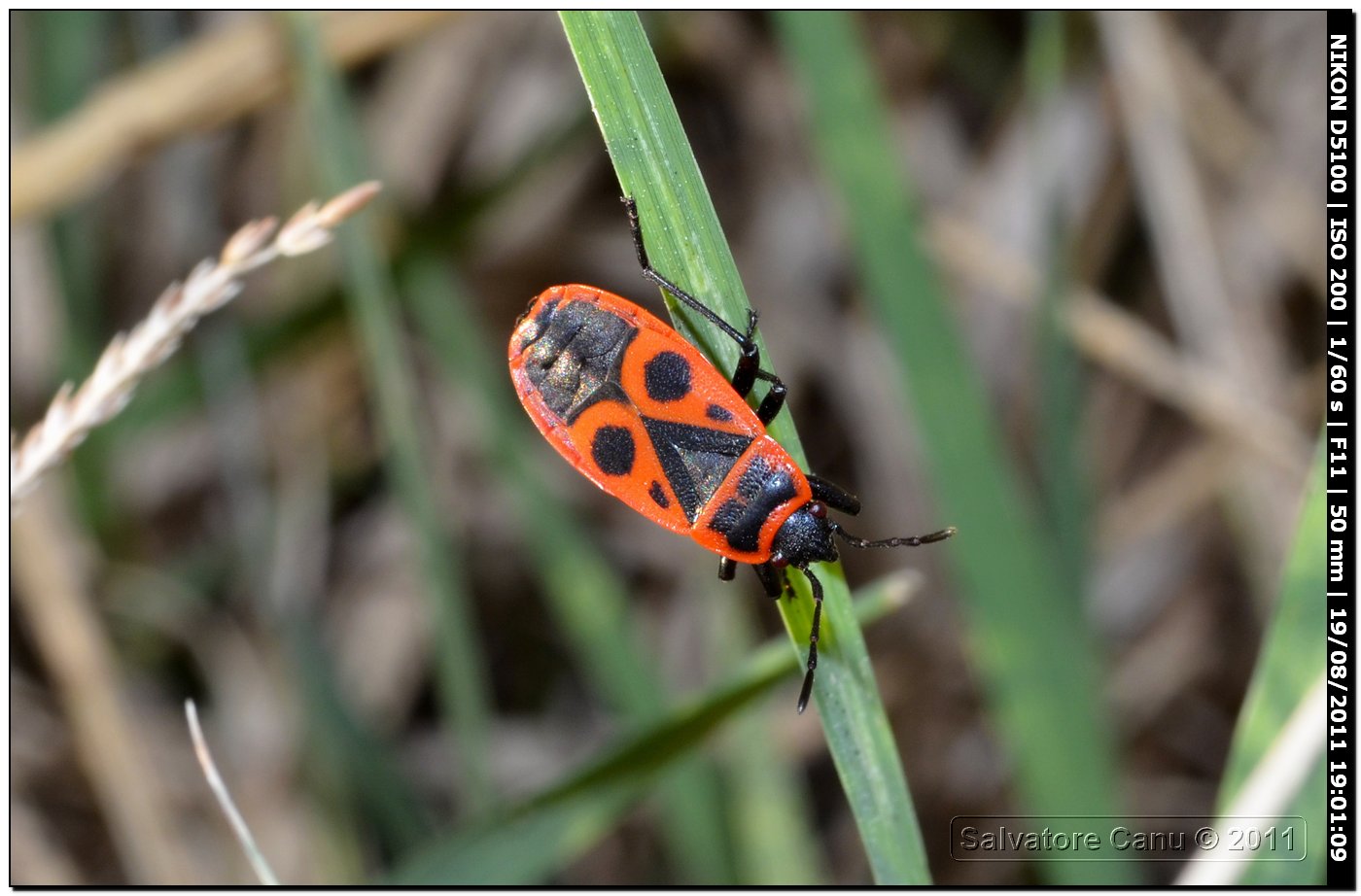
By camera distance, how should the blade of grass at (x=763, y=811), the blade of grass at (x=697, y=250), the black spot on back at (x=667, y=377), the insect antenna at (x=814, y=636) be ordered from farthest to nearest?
the blade of grass at (x=763, y=811) → the black spot on back at (x=667, y=377) → the insect antenna at (x=814, y=636) → the blade of grass at (x=697, y=250)

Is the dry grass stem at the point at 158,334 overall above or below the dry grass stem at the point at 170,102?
below

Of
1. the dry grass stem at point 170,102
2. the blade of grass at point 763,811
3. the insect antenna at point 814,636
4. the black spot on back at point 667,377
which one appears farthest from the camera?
the blade of grass at point 763,811

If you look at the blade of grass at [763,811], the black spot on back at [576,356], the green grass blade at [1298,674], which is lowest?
the blade of grass at [763,811]

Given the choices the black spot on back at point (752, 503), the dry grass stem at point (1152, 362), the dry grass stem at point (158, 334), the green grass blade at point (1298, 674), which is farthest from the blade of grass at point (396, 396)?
the dry grass stem at point (1152, 362)

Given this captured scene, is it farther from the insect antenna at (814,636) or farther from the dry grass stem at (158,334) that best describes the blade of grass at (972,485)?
the dry grass stem at (158,334)

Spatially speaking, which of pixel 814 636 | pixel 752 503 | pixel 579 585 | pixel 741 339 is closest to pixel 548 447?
pixel 579 585

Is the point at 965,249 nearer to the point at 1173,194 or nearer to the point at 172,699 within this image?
the point at 1173,194
